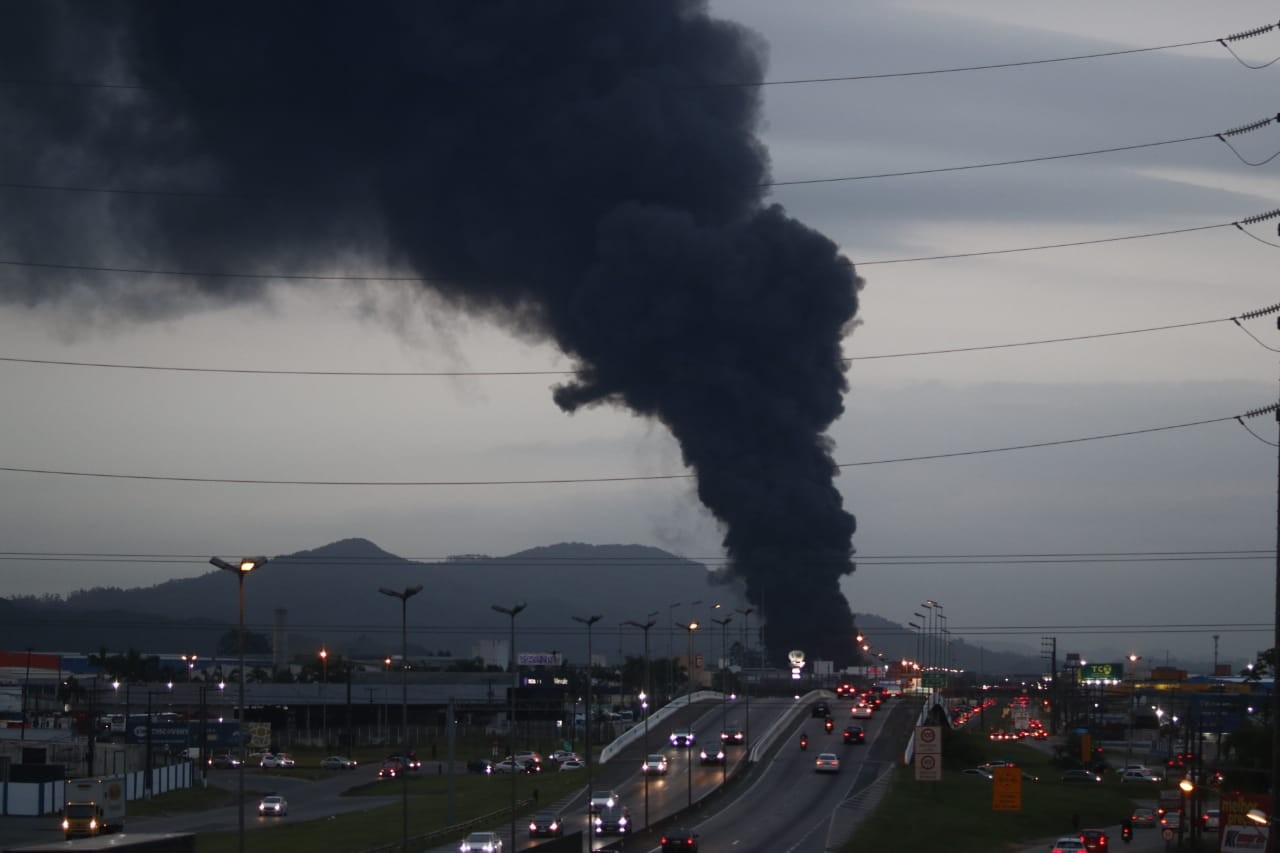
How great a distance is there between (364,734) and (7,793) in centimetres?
7161

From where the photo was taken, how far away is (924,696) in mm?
124938

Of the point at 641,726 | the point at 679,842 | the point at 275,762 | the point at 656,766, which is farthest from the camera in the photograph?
the point at 275,762

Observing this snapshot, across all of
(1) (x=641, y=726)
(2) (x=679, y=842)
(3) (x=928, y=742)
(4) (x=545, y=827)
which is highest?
(3) (x=928, y=742)

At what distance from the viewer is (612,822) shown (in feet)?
202

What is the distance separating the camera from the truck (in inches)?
2438

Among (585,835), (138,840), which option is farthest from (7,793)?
(138,840)

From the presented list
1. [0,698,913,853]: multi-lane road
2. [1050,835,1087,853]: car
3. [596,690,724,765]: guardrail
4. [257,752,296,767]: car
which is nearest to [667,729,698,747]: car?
[0,698,913,853]: multi-lane road

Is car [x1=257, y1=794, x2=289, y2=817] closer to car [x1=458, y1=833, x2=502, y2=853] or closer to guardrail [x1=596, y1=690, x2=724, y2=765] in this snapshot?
guardrail [x1=596, y1=690, x2=724, y2=765]

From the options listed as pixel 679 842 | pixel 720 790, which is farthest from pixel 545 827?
pixel 720 790

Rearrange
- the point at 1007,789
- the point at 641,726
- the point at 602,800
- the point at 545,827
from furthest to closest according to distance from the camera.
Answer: the point at 641,726 < the point at 602,800 < the point at 1007,789 < the point at 545,827

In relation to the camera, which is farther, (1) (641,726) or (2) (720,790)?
(1) (641,726)

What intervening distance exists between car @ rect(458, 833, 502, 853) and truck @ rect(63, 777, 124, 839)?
18.6 m

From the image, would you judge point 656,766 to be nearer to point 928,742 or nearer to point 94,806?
point 928,742

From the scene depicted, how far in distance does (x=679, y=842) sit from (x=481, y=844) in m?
7.49
